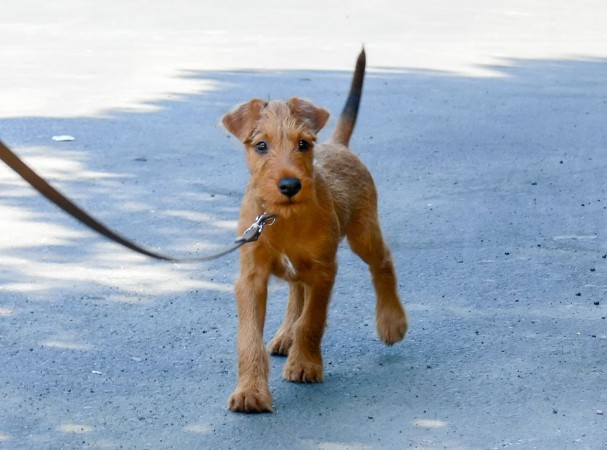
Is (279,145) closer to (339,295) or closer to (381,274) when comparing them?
(381,274)

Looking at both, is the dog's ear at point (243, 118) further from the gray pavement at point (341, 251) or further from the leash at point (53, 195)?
the leash at point (53, 195)

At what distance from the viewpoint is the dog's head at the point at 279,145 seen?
5.07 m

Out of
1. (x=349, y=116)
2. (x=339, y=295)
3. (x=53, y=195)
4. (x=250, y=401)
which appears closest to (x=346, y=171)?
(x=349, y=116)

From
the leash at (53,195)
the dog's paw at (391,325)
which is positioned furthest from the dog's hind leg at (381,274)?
the leash at (53,195)

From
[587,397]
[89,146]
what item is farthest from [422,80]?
[587,397]

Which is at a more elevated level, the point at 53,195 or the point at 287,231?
the point at 53,195

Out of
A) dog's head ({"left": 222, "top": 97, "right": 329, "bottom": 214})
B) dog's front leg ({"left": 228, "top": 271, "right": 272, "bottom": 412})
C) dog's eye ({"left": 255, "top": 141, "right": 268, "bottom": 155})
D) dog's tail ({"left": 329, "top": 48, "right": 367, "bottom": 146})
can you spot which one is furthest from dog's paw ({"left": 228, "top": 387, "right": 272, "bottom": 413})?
dog's tail ({"left": 329, "top": 48, "right": 367, "bottom": 146})

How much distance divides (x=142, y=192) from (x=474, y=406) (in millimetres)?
4063

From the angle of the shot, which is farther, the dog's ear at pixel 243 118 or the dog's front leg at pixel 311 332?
the dog's front leg at pixel 311 332

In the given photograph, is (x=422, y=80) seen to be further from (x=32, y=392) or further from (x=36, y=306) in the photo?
(x=32, y=392)

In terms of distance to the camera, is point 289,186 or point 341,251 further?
point 341,251

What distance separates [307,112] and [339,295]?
67.5 inches

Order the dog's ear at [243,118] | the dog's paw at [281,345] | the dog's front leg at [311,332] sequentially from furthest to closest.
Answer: the dog's paw at [281,345] → the dog's front leg at [311,332] → the dog's ear at [243,118]

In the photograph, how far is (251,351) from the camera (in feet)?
17.2
